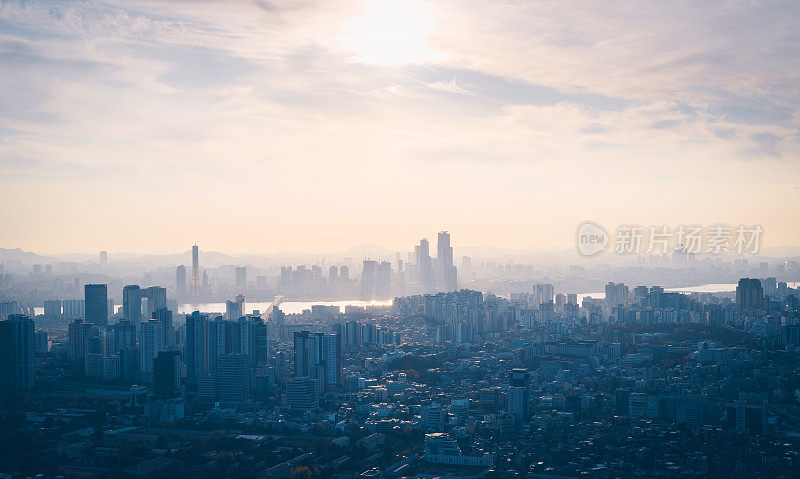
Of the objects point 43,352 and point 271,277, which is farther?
point 271,277

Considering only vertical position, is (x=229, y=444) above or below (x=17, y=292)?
below

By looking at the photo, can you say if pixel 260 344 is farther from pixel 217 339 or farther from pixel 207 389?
pixel 207 389

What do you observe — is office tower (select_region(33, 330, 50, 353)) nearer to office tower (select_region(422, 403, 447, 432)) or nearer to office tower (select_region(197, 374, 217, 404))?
office tower (select_region(197, 374, 217, 404))

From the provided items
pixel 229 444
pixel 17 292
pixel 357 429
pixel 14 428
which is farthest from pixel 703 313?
pixel 17 292

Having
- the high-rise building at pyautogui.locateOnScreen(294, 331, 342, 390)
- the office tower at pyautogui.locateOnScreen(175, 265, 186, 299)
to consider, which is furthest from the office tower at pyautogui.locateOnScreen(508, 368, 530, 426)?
the office tower at pyautogui.locateOnScreen(175, 265, 186, 299)

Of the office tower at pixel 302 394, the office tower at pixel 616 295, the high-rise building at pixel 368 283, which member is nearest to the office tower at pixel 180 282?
the high-rise building at pixel 368 283

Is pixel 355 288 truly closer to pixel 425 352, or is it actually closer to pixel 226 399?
pixel 425 352

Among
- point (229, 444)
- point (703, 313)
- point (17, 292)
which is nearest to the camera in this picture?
point (229, 444)
